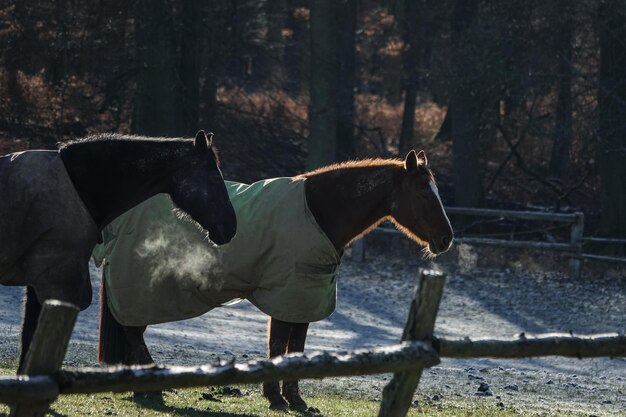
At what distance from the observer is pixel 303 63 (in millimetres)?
28641

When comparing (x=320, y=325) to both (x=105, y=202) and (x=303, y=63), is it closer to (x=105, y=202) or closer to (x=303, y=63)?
(x=105, y=202)

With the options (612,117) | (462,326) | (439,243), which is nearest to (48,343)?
(439,243)

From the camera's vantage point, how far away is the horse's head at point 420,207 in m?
8.77

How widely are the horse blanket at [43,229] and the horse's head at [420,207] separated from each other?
2.64 meters

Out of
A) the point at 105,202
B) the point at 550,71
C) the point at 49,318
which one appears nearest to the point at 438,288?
the point at 49,318

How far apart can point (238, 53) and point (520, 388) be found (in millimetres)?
15945

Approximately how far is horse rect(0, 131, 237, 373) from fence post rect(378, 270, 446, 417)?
2585 mm

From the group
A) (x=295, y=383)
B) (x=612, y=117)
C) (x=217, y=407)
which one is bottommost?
(x=217, y=407)

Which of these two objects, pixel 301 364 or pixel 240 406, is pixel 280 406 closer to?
pixel 240 406

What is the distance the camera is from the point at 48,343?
14.8 feet

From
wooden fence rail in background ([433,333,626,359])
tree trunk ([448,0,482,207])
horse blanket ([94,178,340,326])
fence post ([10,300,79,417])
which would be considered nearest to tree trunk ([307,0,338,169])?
tree trunk ([448,0,482,207])

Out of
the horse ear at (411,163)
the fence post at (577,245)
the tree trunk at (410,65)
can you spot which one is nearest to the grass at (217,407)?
the horse ear at (411,163)

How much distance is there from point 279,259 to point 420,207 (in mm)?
1268

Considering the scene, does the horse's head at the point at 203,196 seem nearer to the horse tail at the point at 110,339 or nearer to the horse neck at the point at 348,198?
the horse neck at the point at 348,198
